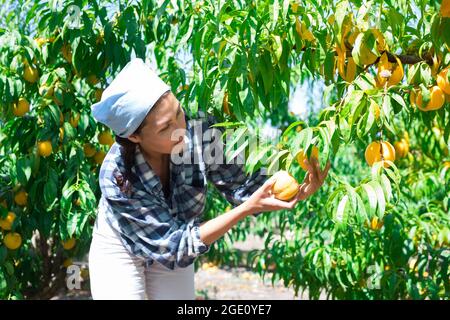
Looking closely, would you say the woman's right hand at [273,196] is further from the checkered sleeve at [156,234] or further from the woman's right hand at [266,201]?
the checkered sleeve at [156,234]

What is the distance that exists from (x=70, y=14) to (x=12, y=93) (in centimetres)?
33

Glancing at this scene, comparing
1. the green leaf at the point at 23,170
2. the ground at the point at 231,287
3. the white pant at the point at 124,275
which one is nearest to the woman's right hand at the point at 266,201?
the white pant at the point at 124,275

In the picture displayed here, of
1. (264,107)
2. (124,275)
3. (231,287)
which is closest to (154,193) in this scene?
(124,275)

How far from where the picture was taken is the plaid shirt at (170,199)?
1610 millimetres

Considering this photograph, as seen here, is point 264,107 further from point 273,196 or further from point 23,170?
point 23,170

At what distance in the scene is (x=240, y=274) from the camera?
5422 millimetres

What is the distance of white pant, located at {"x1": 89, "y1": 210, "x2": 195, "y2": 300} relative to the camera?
171 centimetres

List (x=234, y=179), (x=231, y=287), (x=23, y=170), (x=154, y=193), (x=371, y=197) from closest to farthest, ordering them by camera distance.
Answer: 1. (x=371, y=197)
2. (x=154, y=193)
3. (x=234, y=179)
4. (x=23, y=170)
5. (x=231, y=287)

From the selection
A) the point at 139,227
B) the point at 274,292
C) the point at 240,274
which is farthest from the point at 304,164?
the point at 240,274

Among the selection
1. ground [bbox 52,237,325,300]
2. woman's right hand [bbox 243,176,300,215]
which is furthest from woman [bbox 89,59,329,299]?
ground [bbox 52,237,325,300]

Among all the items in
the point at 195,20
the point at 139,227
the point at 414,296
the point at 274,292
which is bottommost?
the point at 274,292

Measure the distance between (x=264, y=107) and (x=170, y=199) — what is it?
0.34 m

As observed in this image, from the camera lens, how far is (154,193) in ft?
5.67
